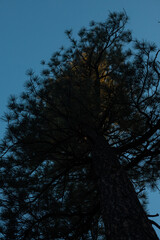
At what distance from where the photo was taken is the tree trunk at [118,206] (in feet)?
6.84

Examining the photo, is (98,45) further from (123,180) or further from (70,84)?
(123,180)

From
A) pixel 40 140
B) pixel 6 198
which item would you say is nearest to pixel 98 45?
pixel 40 140

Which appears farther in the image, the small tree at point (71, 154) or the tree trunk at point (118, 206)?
the small tree at point (71, 154)

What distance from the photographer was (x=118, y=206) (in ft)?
7.82

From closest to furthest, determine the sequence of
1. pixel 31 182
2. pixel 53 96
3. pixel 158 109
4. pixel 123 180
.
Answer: pixel 123 180 → pixel 31 182 → pixel 53 96 → pixel 158 109

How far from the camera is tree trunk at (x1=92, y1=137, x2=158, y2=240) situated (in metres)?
2.09

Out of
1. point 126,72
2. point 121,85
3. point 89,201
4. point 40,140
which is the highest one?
point 126,72

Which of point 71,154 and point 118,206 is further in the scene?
point 71,154

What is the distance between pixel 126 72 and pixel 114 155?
1542 mm

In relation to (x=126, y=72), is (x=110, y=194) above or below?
below

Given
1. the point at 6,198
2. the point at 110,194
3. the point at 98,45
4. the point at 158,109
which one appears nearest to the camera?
the point at 110,194

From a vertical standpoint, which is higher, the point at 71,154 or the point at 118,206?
the point at 71,154

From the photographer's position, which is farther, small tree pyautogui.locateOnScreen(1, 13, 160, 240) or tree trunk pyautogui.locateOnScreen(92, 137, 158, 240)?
small tree pyautogui.locateOnScreen(1, 13, 160, 240)

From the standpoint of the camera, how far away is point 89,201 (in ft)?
13.2
